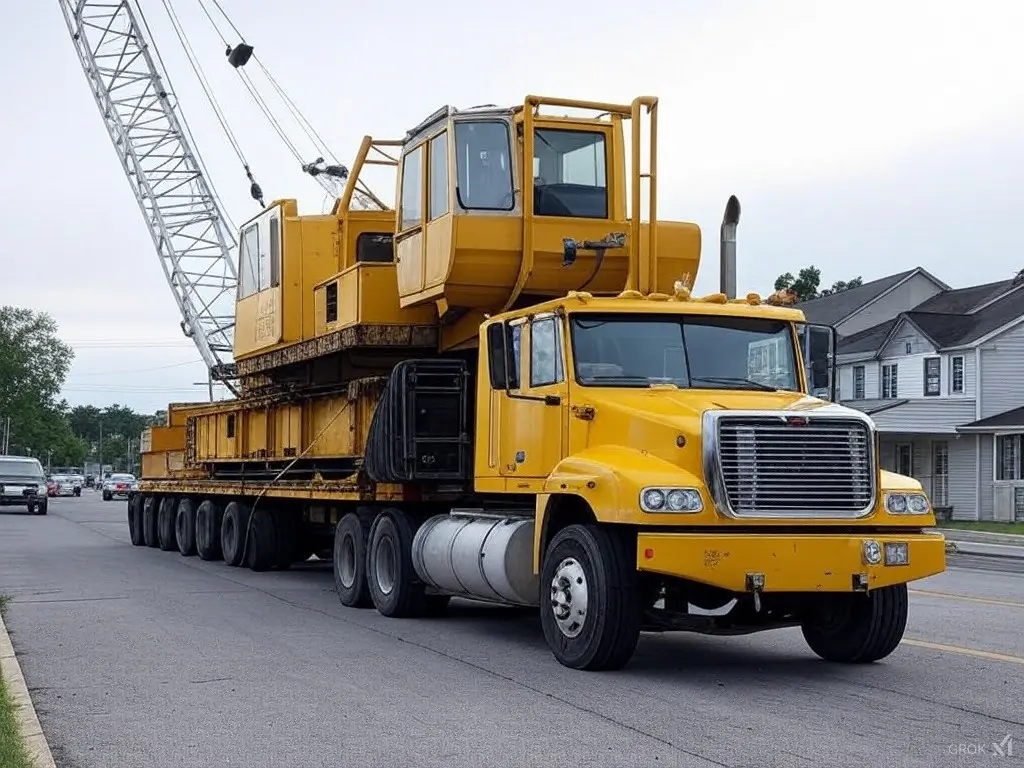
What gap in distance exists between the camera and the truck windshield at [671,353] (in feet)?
36.4

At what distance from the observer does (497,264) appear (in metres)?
13.1

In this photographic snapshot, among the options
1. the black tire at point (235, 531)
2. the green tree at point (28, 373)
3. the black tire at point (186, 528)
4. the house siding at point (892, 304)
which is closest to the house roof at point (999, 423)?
the house siding at point (892, 304)

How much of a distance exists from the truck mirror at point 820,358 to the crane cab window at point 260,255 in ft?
27.3

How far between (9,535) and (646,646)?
899 inches

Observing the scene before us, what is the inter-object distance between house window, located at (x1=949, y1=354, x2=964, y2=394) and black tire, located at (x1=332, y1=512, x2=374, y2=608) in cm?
3440

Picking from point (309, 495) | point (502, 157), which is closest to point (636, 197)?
point (502, 157)

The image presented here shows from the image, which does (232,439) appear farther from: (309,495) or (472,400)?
(472,400)

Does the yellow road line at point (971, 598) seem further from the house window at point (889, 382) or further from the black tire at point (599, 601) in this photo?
the house window at point (889, 382)

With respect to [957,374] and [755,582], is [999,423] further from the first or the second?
[755,582]

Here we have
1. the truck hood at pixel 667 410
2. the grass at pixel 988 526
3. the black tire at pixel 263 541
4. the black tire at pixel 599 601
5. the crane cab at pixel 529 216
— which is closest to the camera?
the black tire at pixel 599 601

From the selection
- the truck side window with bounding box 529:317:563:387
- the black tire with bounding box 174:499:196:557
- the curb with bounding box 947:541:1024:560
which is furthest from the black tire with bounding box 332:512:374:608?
the curb with bounding box 947:541:1024:560

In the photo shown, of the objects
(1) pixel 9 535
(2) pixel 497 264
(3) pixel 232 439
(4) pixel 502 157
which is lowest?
(1) pixel 9 535

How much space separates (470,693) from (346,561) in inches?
250

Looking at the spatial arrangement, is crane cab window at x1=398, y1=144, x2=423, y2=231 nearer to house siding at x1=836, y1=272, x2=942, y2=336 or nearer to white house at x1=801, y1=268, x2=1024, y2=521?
white house at x1=801, y1=268, x2=1024, y2=521
